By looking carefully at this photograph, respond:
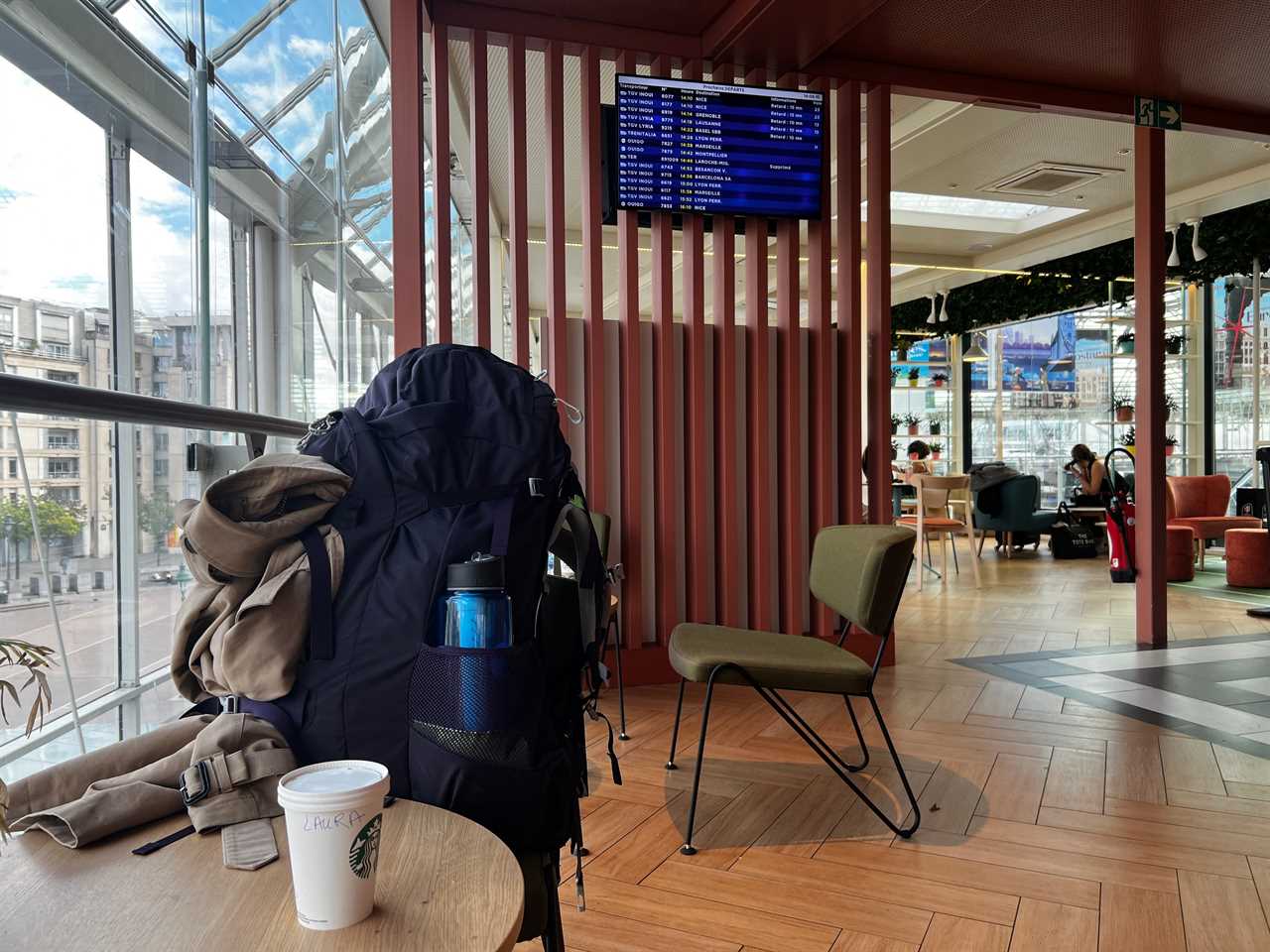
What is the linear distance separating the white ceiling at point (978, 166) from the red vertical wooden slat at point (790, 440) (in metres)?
1.89

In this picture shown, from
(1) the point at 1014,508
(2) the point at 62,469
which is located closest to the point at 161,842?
(2) the point at 62,469

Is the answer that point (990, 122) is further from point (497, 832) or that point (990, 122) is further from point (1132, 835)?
point (497, 832)

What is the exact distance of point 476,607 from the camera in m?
1.05

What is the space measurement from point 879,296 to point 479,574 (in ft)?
12.7

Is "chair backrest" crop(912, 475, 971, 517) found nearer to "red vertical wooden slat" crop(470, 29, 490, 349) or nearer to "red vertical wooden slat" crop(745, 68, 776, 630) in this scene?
"red vertical wooden slat" crop(745, 68, 776, 630)

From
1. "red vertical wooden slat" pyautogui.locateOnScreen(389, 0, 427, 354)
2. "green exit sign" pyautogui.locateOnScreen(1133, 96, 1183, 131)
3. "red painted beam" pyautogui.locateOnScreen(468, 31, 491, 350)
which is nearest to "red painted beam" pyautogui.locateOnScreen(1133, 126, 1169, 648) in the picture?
"green exit sign" pyautogui.locateOnScreen(1133, 96, 1183, 131)

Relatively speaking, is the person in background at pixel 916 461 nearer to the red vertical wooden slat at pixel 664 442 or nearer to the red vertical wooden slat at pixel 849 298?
the red vertical wooden slat at pixel 849 298

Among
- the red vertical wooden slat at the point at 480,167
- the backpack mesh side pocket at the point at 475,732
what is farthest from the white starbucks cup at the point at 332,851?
the red vertical wooden slat at the point at 480,167

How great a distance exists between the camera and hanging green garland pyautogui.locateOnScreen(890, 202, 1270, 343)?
8.41 m

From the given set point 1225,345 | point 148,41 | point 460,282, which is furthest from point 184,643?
point 1225,345

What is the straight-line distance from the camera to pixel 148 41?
8.09ft

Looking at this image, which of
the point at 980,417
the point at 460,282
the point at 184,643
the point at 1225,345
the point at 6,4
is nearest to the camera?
the point at 184,643

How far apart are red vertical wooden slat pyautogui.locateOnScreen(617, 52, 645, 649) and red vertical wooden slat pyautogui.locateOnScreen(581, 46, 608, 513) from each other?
0.10 m

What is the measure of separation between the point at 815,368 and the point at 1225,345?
8.59 meters
